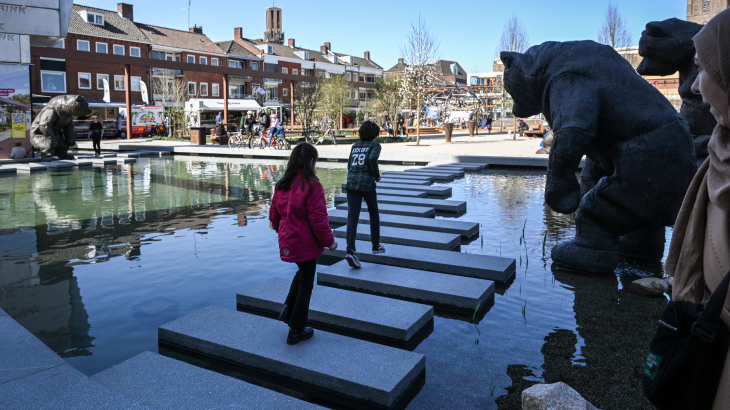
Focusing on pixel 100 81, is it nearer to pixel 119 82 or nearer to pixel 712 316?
pixel 119 82

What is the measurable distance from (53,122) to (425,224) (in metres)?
15.8

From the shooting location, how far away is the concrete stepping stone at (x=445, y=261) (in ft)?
17.7

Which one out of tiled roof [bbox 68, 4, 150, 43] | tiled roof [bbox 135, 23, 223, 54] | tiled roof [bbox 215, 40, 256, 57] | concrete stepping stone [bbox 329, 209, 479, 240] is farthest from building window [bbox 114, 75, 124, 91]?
concrete stepping stone [bbox 329, 209, 479, 240]

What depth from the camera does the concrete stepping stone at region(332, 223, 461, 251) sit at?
6.50 meters

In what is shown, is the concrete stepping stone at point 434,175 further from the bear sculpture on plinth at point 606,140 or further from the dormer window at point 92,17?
the dormer window at point 92,17

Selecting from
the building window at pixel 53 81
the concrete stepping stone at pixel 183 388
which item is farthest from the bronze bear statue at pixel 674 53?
the building window at pixel 53 81

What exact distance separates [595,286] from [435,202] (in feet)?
14.1

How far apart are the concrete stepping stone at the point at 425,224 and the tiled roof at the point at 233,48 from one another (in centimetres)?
5290

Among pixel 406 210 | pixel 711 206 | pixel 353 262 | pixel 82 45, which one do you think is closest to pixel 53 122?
pixel 406 210

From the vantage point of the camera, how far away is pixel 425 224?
750 cm

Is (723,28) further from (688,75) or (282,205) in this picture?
(688,75)

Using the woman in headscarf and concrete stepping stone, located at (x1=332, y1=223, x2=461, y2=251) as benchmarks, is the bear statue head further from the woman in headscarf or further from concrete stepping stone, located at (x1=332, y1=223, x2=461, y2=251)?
the woman in headscarf

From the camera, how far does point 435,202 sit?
9.23 metres

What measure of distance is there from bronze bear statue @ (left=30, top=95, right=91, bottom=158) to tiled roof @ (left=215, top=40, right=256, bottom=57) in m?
40.4
